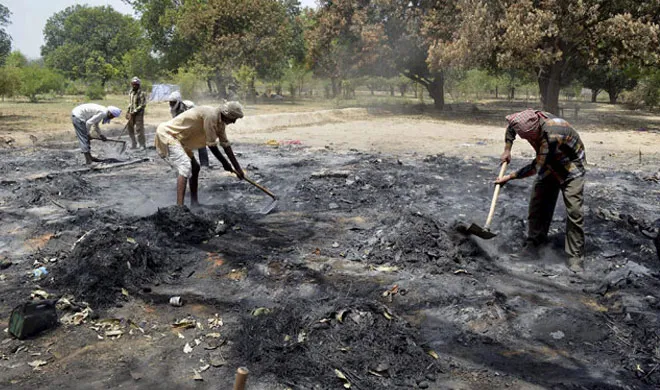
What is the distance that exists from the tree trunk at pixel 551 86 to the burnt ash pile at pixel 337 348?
16.8 meters

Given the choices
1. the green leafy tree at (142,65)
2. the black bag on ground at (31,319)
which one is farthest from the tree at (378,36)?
the black bag on ground at (31,319)

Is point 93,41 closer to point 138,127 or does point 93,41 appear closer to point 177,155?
point 138,127

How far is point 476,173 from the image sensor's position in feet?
27.7

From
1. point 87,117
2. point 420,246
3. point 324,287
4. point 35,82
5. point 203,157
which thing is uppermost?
point 35,82

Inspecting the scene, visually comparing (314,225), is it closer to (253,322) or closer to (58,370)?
(253,322)

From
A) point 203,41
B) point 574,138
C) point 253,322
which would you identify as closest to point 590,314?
point 574,138

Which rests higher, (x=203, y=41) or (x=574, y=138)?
(x=203, y=41)

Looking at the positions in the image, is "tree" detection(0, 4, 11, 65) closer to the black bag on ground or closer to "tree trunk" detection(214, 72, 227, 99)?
"tree trunk" detection(214, 72, 227, 99)

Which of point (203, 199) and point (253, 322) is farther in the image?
point (203, 199)

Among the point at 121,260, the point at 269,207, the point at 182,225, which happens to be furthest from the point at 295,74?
the point at 121,260

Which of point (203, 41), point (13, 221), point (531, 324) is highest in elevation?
point (203, 41)

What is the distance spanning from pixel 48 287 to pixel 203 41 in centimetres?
2435

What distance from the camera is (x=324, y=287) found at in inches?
Answer: 157

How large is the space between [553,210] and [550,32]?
11604 mm
